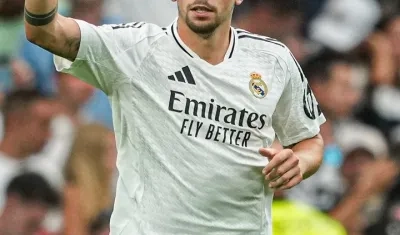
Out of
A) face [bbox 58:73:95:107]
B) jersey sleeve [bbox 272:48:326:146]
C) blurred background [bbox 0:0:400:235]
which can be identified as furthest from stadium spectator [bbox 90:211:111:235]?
jersey sleeve [bbox 272:48:326:146]

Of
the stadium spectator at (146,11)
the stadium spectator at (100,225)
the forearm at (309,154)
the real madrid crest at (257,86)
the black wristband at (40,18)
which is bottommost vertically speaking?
the stadium spectator at (100,225)

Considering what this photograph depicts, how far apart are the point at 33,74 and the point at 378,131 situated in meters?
3.46

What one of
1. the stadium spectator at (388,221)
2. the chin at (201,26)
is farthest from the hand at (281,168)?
the stadium spectator at (388,221)

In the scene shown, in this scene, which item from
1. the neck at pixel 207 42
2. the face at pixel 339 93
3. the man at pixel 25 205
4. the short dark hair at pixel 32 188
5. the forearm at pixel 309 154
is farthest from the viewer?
the face at pixel 339 93

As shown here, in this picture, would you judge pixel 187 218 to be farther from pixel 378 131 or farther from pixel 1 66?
pixel 378 131

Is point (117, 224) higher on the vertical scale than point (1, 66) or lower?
higher

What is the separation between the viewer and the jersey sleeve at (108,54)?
4742mm

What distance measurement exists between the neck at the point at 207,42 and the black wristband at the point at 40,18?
0.71 meters

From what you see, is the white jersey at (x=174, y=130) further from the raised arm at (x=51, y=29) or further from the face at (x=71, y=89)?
the face at (x=71, y=89)

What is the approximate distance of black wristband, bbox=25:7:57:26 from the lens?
4.49m

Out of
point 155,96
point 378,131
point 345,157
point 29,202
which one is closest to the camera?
point 155,96

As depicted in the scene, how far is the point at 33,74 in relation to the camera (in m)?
8.23

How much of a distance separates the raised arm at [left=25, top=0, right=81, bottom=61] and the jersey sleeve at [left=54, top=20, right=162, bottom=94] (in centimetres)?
4

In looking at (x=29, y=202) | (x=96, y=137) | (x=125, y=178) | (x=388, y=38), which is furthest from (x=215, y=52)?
→ (x=388, y=38)
